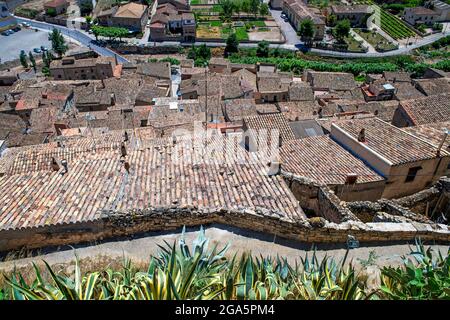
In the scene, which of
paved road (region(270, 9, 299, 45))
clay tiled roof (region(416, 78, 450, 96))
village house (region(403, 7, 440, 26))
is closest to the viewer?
clay tiled roof (region(416, 78, 450, 96))

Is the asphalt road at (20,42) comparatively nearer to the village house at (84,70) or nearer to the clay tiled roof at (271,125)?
the village house at (84,70)

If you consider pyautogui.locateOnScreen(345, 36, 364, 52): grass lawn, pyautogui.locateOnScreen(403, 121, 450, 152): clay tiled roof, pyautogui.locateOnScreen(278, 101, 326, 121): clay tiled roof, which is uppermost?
pyautogui.locateOnScreen(403, 121, 450, 152): clay tiled roof

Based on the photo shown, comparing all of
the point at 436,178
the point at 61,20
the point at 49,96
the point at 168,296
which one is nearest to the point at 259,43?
the point at 49,96

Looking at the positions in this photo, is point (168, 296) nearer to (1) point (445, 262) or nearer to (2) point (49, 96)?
(1) point (445, 262)

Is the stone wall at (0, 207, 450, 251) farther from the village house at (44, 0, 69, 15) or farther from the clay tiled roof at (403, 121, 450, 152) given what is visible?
the village house at (44, 0, 69, 15)

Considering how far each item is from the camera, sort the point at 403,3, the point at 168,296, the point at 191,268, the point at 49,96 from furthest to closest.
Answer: the point at 403,3 < the point at 49,96 < the point at 191,268 < the point at 168,296

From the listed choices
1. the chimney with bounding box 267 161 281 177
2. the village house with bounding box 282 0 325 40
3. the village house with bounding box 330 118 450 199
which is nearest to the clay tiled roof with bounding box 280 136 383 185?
the village house with bounding box 330 118 450 199

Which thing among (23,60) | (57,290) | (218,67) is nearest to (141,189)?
(57,290)
